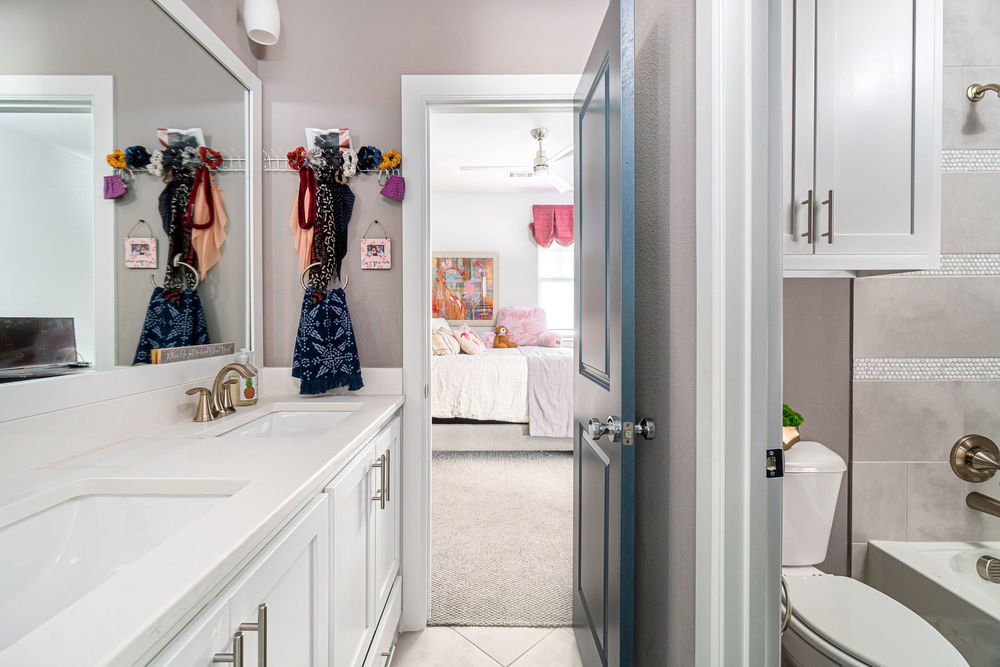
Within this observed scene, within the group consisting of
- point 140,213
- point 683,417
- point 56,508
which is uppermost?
point 140,213

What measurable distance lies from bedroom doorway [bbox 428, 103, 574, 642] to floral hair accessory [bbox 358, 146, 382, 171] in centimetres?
22

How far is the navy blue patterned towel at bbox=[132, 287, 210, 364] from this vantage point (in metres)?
1.30

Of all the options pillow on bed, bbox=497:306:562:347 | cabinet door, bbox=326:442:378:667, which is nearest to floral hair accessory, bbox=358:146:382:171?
cabinet door, bbox=326:442:378:667

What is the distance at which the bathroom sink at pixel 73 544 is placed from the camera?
659mm

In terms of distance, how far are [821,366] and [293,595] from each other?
176cm

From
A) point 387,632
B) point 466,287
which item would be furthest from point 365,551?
point 466,287

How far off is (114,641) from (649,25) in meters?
1.73

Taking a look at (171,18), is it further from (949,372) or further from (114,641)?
(949,372)

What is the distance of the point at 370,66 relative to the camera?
1.87 metres

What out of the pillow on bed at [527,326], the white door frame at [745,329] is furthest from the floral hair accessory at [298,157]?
the pillow on bed at [527,326]

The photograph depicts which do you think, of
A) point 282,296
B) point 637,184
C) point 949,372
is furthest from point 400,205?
point 949,372

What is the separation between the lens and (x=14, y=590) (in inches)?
26.5

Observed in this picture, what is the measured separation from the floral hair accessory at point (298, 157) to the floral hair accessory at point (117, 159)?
70cm

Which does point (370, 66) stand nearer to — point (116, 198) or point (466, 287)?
point (116, 198)
